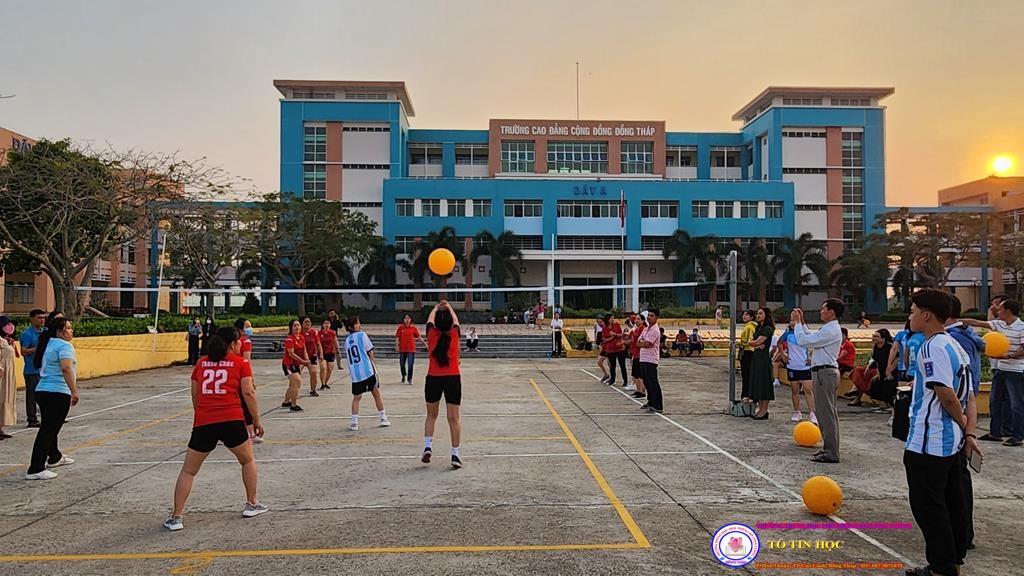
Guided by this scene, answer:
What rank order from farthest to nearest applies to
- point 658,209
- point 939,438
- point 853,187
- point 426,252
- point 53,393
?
point 853,187 < point 658,209 < point 426,252 < point 53,393 < point 939,438

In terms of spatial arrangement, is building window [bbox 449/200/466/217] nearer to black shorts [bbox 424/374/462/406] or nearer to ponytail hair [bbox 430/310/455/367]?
ponytail hair [bbox 430/310/455/367]

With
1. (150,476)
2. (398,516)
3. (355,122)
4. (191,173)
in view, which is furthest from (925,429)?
(355,122)

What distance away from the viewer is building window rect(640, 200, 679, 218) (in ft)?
190

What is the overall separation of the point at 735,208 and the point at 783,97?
13.7 meters

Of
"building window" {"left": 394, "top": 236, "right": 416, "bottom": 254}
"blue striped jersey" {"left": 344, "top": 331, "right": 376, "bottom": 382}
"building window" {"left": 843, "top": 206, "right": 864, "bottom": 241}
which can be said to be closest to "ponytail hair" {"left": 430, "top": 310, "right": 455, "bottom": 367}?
"blue striped jersey" {"left": 344, "top": 331, "right": 376, "bottom": 382}

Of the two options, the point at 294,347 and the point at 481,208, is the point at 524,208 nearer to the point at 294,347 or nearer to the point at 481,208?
the point at 481,208

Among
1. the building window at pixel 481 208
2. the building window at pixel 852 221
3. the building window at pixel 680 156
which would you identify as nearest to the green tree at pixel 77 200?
→ the building window at pixel 481 208

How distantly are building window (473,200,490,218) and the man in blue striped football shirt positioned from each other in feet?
174

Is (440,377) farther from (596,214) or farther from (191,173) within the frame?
(596,214)

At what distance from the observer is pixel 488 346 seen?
31.1 meters

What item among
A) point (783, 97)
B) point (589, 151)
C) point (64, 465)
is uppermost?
point (783, 97)

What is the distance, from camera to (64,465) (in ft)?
25.9

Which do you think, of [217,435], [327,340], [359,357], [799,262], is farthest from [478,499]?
[799,262]

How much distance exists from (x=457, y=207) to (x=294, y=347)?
45.4 m
